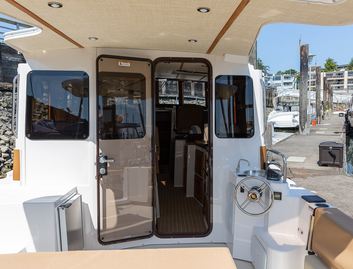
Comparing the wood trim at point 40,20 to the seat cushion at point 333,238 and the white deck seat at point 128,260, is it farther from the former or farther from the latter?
the seat cushion at point 333,238

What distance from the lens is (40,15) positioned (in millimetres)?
2129

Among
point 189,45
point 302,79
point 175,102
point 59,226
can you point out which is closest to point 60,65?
point 189,45

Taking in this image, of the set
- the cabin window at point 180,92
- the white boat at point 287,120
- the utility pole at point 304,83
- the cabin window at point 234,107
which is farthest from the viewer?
the white boat at point 287,120

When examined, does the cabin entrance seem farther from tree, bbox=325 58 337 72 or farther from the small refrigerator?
tree, bbox=325 58 337 72

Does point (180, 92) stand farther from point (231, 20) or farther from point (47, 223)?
point (47, 223)

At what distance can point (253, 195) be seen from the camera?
2881mm

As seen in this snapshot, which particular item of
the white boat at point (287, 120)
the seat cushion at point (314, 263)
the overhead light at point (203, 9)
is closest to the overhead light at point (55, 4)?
the overhead light at point (203, 9)

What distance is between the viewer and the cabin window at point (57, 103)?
3.02m

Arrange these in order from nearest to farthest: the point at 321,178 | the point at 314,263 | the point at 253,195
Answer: the point at 314,263
the point at 253,195
the point at 321,178

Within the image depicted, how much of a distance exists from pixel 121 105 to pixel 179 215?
1.63m

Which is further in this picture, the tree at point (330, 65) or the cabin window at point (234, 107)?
the tree at point (330, 65)

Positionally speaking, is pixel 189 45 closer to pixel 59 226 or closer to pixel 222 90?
pixel 222 90

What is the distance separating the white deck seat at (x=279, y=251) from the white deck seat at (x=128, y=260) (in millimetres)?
1181

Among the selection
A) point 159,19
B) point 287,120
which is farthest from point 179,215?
point 287,120
